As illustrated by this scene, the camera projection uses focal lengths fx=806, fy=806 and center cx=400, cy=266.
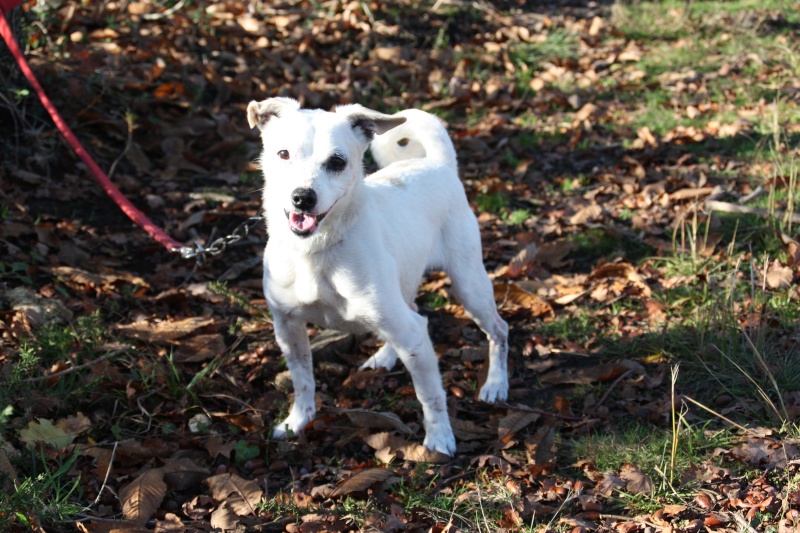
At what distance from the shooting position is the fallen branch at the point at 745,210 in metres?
5.53

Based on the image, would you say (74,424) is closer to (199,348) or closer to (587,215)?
(199,348)

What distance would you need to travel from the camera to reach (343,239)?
367 cm

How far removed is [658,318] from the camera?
4.98 m

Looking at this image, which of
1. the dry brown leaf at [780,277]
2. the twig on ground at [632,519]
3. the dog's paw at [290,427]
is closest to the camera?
the twig on ground at [632,519]

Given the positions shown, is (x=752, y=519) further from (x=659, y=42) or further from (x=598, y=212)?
(x=659, y=42)

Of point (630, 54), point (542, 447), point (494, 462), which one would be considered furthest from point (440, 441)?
point (630, 54)

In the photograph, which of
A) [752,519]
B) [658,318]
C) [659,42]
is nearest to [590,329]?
[658,318]

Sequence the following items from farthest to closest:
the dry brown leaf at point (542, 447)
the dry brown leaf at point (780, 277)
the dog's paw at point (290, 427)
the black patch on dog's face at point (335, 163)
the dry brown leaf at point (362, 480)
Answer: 1. the dry brown leaf at point (780, 277)
2. the dog's paw at point (290, 427)
3. the dry brown leaf at point (542, 447)
4. the dry brown leaf at point (362, 480)
5. the black patch on dog's face at point (335, 163)

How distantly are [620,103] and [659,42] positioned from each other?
211cm

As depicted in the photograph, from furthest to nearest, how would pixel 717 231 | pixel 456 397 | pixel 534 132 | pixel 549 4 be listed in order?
1. pixel 549 4
2. pixel 534 132
3. pixel 717 231
4. pixel 456 397

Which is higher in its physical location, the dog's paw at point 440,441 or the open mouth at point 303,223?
the open mouth at point 303,223

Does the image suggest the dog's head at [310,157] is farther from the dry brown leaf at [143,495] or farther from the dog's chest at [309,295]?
the dry brown leaf at [143,495]

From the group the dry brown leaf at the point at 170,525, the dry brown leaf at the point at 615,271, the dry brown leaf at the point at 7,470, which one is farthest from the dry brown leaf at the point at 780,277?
the dry brown leaf at the point at 7,470

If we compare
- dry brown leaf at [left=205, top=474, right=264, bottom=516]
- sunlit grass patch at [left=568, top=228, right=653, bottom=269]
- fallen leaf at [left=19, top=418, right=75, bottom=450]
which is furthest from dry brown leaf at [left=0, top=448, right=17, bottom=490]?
sunlit grass patch at [left=568, top=228, right=653, bottom=269]
